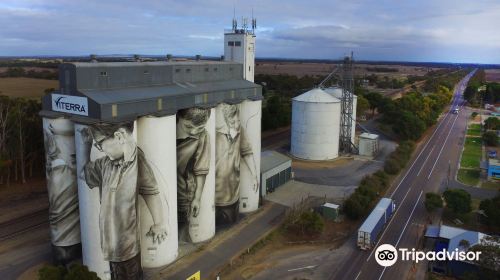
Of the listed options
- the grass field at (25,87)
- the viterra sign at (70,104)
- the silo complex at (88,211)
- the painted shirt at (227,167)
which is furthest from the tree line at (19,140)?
the grass field at (25,87)

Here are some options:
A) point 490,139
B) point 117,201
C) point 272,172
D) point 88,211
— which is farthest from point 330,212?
point 490,139

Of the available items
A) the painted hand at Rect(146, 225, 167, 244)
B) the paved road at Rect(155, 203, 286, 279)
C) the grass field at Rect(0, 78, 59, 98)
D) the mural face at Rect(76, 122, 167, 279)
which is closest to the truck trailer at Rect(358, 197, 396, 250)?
the paved road at Rect(155, 203, 286, 279)

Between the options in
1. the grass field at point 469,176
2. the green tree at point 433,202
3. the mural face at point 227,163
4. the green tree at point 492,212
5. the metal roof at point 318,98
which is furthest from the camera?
the metal roof at point 318,98

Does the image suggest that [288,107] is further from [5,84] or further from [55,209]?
[5,84]

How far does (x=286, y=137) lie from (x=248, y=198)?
4379 centimetres

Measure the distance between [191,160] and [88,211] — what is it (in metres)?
10.0

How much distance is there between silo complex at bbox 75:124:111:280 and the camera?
2798 cm

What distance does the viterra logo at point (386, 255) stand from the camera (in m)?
35.2

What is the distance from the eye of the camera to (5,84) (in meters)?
136

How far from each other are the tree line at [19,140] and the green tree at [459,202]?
5160 centimetres

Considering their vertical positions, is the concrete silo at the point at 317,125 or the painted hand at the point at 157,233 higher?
the concrete silo at the point at 317,125

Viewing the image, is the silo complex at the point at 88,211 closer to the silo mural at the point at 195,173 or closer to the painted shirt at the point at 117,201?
the painted shirt at the point at 117,201

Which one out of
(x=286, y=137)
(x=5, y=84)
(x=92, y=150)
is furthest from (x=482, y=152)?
(x=5, y=84)

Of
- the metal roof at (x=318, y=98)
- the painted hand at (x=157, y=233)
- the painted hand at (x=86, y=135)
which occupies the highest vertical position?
the metal roof at (x=318, y=98)
